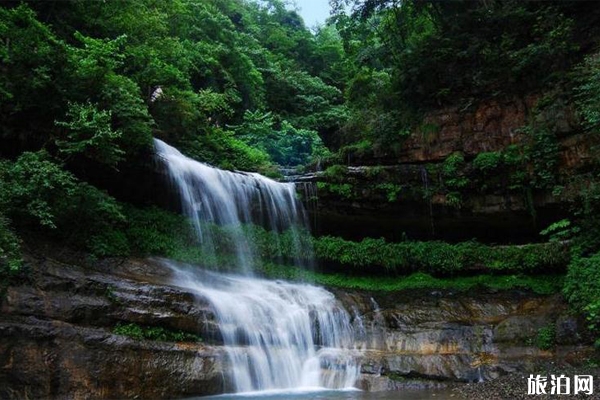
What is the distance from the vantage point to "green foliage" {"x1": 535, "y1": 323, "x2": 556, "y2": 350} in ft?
33.3

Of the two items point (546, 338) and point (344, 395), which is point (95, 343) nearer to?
point (344, 395)

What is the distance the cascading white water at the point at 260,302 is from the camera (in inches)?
370

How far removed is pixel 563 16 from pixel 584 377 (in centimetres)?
1146

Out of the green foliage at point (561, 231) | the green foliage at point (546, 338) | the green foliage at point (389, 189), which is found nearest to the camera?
the green foliage at point (546, 338)

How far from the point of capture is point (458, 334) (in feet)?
35.6

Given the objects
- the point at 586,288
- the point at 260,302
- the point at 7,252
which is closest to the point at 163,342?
the point at 260,302

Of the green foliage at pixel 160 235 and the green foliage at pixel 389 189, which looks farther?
the green foliage at pixel 389 189

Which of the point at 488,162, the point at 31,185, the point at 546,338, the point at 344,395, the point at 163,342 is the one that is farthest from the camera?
the point at 488,162

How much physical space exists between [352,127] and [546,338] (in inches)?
435

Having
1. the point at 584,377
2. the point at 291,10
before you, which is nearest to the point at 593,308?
the point at 584,377
